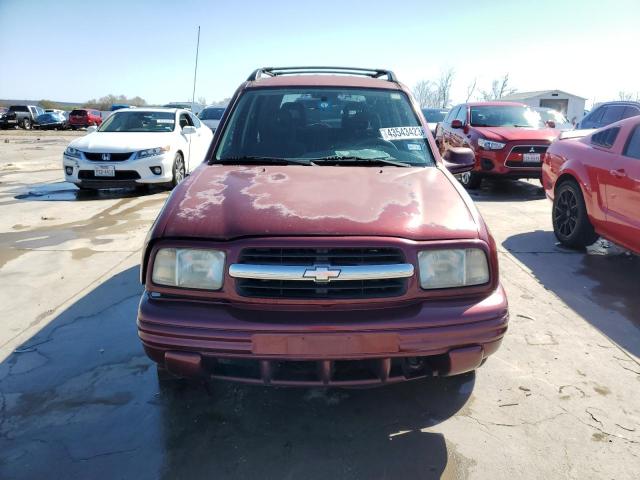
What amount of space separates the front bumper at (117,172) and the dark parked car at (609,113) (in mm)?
9725

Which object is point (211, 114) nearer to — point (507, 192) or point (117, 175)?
point (117, 175)

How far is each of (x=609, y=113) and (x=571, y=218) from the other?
7281 mm

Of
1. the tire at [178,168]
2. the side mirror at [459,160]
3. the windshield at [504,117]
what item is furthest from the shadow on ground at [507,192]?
the tire at [178,168]

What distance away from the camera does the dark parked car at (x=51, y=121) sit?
35.3 metres

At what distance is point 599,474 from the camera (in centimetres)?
210

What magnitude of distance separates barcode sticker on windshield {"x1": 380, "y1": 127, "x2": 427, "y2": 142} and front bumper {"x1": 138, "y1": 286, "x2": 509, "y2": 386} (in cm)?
144

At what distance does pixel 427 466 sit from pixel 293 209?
1.34m

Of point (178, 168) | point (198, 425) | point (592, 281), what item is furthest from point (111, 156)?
point (592, 281)

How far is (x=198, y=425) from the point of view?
239 cm

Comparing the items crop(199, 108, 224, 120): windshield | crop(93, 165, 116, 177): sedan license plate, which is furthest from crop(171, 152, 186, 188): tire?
crop(199, 108, 224, 120): windshield

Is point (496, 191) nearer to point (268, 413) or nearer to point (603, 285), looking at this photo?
point (603, 285)

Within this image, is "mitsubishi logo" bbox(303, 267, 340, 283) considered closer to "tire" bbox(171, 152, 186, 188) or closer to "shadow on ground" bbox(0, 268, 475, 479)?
"shadow on ground" bbox(0, 268, 475, 479)

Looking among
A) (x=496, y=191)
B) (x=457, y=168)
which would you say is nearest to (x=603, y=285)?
(x=457, y=168)

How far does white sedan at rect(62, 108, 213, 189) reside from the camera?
8094 mm
